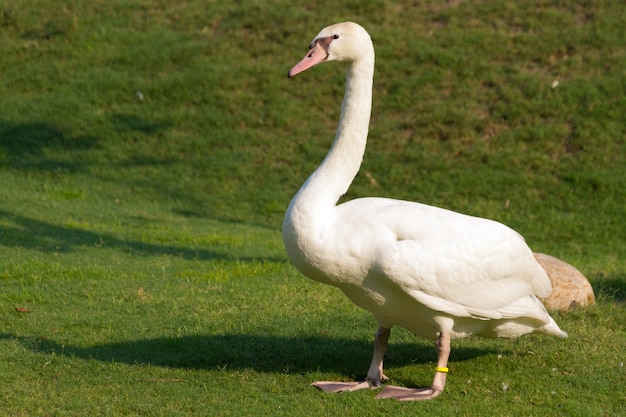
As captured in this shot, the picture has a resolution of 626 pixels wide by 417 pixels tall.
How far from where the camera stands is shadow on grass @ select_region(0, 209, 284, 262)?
985 cm

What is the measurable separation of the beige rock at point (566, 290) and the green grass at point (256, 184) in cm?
21

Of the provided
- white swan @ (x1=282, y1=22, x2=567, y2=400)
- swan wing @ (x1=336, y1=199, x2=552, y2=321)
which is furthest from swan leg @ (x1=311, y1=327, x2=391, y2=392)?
swan wing @ (x1=336, y1=199, x2=552, y2=321)

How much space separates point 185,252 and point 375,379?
4817 mm

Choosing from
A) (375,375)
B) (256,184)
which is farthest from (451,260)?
(256,184)

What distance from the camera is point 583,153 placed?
13711mm

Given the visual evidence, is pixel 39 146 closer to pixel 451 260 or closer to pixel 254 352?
pixel 254 352

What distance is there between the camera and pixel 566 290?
7805 mm

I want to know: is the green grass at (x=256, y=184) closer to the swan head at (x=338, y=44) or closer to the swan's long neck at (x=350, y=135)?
the swan's long neck at (x=350, y=135)

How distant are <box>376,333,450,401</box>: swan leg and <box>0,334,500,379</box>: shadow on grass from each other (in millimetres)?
642

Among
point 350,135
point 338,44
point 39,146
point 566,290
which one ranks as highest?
point 338,44

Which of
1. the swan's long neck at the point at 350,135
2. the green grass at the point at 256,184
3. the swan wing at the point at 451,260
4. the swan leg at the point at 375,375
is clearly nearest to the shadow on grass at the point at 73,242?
the green grass at the point at 256,184

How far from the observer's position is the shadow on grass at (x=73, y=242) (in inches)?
388

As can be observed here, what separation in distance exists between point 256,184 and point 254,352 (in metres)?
7.54

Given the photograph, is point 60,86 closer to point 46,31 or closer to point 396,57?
point 46,31
